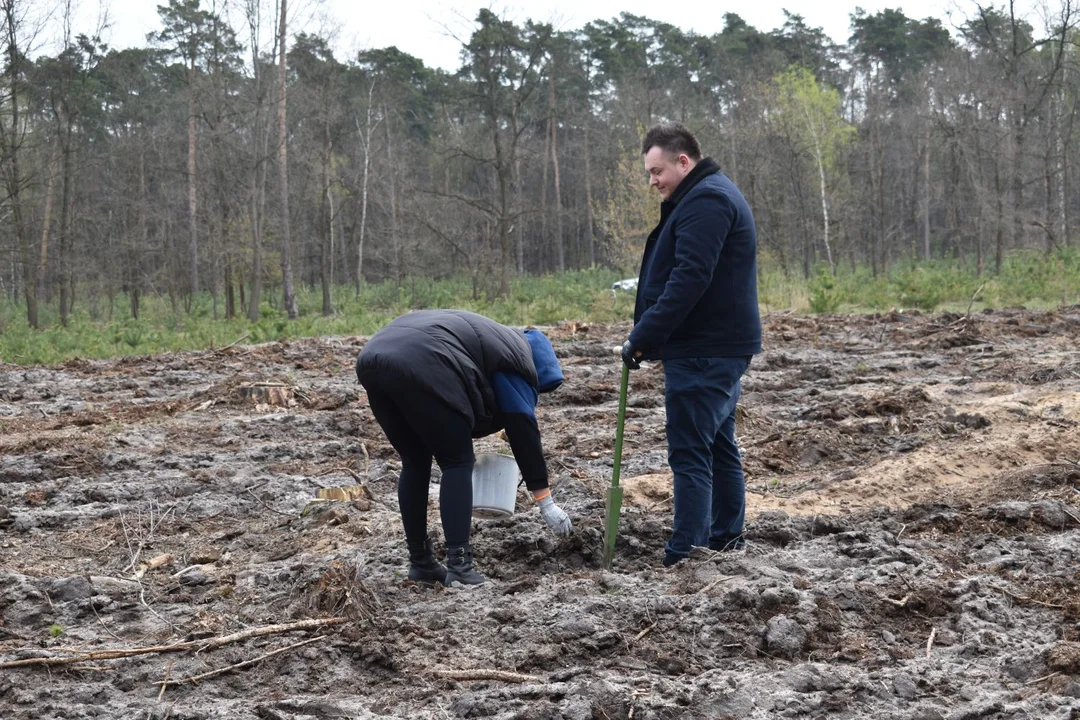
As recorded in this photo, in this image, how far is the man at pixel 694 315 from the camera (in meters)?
4.09

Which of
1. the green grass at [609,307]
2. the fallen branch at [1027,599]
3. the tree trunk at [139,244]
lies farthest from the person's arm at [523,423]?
the tree trunk at [139,244]

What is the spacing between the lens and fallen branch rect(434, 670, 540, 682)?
3256 millimetres

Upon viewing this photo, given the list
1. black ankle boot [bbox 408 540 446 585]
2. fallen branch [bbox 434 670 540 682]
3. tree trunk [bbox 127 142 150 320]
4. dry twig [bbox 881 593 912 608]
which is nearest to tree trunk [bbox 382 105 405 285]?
tree trunk [bbox 127 142 150 320]

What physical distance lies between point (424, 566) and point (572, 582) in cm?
63

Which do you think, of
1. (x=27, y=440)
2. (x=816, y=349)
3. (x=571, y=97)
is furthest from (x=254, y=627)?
(x=571, y=97)

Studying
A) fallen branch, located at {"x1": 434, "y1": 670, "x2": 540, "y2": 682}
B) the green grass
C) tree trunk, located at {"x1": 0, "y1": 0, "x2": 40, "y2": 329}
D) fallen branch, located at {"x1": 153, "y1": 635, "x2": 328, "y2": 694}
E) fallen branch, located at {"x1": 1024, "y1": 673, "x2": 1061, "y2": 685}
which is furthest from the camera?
tree trunk, located at {"x1": 0, "y1": 0, "x2": 40, "y2": 329}

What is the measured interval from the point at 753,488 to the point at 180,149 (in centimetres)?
3106

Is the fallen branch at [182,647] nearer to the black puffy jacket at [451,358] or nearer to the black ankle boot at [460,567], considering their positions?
the black ankle boot at [460,567]

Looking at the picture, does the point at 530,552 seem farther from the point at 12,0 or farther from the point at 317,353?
the point at 12,0

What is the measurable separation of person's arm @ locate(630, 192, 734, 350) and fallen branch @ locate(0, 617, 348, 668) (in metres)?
1.65

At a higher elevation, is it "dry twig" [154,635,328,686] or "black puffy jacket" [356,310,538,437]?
"black puffy jacket" [356,310,538,437]

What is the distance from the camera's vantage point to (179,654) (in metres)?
3.58

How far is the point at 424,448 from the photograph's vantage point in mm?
4164

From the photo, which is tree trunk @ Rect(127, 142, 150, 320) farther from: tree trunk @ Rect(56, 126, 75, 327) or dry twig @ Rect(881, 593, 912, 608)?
dry twig @ Rect(881, 593, 912, 608)
